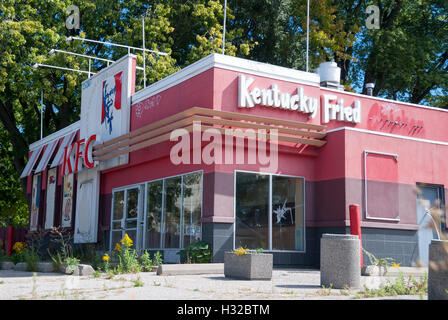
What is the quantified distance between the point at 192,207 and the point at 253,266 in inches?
203

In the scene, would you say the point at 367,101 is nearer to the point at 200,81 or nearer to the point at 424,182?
the point at 424,182

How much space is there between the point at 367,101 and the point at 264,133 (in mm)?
4974

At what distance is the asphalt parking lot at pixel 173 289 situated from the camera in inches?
320

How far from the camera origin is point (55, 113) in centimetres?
3406

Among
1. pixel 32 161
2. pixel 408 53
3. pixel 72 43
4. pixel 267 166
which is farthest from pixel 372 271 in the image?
pixel 72 43

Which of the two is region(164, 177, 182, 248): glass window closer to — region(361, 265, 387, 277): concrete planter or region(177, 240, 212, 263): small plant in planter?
region(177, 240, 212, 263): small plant in planter

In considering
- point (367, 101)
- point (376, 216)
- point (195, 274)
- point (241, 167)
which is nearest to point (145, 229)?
point (241, 167)

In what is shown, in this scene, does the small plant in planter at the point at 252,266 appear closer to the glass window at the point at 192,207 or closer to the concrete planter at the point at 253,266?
the concrete planter at the point at 253,266

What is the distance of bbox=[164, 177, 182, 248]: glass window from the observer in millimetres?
17016

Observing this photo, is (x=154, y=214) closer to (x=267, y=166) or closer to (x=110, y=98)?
(x=267, y=166)

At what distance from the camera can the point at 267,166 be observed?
656 inches

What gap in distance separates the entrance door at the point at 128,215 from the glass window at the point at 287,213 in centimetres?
476

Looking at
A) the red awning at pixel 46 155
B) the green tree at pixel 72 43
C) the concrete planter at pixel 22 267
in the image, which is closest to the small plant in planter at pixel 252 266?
the concrete planter at pixel 22 267

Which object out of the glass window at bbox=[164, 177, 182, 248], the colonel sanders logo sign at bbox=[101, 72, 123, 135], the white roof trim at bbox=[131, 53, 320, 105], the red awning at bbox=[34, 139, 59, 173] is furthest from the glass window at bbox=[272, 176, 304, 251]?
→ the red awning at bbox=[34, 139, 59, 173]
